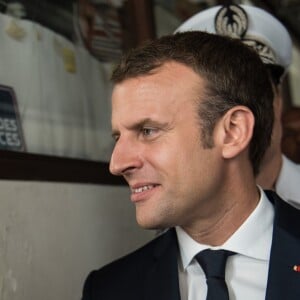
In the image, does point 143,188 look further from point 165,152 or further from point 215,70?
point 215,70

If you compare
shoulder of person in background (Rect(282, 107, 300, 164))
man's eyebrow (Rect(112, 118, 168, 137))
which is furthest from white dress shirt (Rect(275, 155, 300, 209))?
shoulder of person in background (Rect(282, 107, 300, 164))

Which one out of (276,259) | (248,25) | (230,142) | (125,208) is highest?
(248,25)

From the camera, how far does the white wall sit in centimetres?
96

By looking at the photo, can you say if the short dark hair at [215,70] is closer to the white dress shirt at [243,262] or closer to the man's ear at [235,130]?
the man's ear at [235,130]

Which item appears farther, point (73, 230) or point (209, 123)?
point (73, 230)

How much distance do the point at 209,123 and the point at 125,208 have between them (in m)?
0.43

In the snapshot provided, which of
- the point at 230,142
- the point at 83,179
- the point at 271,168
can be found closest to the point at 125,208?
the point at 83,179

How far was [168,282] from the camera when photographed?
927 millimetres

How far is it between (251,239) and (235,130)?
0.17 metres

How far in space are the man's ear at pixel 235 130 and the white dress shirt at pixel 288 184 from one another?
321 mm

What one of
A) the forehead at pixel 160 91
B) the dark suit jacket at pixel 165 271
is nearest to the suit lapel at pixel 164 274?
the dark suit jacket at pixel 165 271

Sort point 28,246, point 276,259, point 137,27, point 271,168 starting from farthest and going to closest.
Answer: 1. point 137,27
2. point 271,168
3. point 28,246
4. point 276,259

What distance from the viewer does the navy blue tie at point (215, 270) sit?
859 mm

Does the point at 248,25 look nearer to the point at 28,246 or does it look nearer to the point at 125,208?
the point at 125,208
